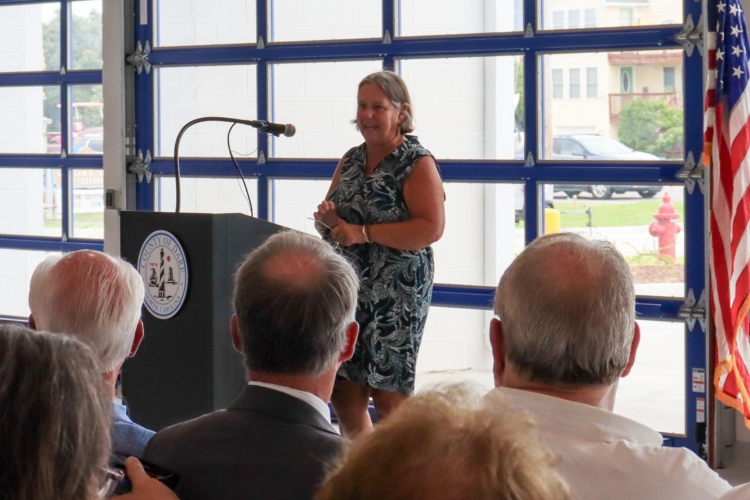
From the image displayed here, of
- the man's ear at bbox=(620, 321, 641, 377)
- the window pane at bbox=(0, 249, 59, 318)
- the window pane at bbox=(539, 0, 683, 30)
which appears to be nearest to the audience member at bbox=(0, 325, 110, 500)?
the man's ear at bbox=(620, 321, 641, 377)

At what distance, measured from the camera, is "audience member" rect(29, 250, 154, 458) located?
1444mm

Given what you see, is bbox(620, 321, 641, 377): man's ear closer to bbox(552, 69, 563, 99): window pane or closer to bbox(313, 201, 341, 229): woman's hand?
bbox(313, 201, 341, 229): woman's hand

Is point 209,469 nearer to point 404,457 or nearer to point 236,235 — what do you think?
point 404,457

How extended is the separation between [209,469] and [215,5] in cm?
352

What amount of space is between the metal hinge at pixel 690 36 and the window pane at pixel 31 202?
340 centimetres

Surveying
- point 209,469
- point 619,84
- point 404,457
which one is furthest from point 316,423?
point 619,84

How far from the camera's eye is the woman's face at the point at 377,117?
108 inches

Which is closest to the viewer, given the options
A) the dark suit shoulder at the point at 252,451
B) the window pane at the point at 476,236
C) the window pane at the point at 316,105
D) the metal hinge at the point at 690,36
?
the dark suit shoulder at the point at 252,451

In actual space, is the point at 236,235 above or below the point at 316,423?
above

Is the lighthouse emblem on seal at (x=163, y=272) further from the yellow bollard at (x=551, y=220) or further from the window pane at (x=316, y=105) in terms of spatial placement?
the yellow bollard at (x=551, y=220)

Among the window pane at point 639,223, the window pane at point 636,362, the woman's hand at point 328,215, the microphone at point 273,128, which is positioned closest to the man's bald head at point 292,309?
the woman's hand at point 328,215

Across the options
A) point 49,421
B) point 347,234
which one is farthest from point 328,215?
point 49,421

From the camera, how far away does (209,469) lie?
1.19m

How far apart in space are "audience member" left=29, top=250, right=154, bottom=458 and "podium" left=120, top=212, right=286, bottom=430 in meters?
0.99
